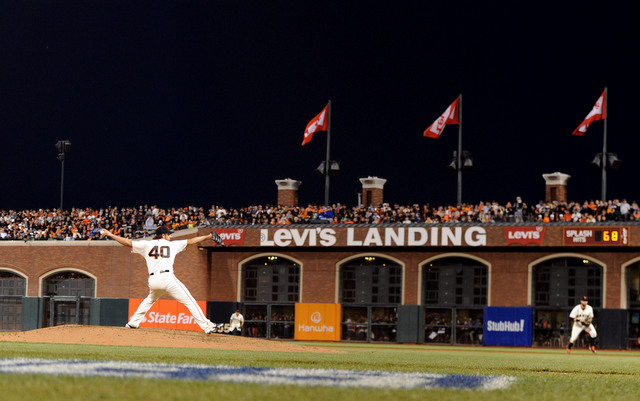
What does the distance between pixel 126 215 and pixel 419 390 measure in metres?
45.0

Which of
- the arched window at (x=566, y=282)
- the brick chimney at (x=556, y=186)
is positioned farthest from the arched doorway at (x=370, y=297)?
the brick chimney at (x=556, y=186)

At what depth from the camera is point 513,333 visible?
42.8 metres

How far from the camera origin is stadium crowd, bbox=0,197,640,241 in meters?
43.2

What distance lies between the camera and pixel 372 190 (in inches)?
2101

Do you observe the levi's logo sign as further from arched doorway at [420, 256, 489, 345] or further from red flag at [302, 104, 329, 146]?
arched doorway at [420, 256, 489, 345]

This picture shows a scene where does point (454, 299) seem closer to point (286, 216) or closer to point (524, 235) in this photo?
point (524, 235)

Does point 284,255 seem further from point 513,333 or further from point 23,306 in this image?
point 23,306

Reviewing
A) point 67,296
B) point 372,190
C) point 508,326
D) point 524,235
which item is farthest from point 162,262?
point 372,190

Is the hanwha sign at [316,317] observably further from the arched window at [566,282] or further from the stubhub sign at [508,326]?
the arched window at [566,282]

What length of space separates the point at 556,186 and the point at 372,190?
10528 millimetres

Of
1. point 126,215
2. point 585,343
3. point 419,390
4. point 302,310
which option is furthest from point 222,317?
point 419,390

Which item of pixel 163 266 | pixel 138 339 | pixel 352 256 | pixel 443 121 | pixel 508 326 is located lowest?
pixel 508 326

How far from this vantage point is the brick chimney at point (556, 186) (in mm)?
49931

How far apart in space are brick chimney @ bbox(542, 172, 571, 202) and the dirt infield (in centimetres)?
3063
